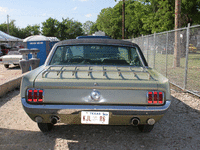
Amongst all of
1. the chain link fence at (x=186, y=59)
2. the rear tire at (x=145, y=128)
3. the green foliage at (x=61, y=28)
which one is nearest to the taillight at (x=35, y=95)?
the rear tire at (x=145, y=128)

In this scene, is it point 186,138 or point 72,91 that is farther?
point 186,138

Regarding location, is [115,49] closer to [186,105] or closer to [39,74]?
[39,74]

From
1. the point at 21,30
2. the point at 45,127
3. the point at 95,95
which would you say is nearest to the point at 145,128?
the point at 95,95

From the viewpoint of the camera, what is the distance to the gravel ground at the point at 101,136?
11.3 feet

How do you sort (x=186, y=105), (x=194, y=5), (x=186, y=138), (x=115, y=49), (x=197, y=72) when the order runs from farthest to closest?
(x=194, y=5), (x=197, y=72), (x=186, y=105), (x=115, y=49), (x=186, y=138)

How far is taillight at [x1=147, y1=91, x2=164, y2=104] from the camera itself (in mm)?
2990

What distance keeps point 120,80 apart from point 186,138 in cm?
171

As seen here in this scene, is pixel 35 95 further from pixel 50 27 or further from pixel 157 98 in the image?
pixel 50 27

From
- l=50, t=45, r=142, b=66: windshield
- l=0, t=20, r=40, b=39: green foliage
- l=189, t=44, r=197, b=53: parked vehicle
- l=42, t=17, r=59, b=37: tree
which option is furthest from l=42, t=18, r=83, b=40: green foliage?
l=50, t=45, r=142, b=66: windshield

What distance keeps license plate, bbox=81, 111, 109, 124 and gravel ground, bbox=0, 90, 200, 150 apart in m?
0.58

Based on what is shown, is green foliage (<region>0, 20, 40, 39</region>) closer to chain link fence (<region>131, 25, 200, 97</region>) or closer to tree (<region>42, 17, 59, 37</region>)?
tree (<region>42, 17, 59, 37</region>)

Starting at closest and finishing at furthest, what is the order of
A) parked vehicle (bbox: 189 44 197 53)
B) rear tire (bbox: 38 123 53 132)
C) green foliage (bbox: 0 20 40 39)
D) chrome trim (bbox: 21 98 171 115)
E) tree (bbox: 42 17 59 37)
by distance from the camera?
chrome trim (bbox: 21 98 171 115) < rear tire (bbox: 38 123 53 132) < parked vehicle (bbox: 189 44 197 53) < tree (bbox: 42 17 59 37) < green foliage (bbox: 0 20 40 39)

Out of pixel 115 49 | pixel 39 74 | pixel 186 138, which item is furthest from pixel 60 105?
pixel 186 138

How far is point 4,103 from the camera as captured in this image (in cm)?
589
